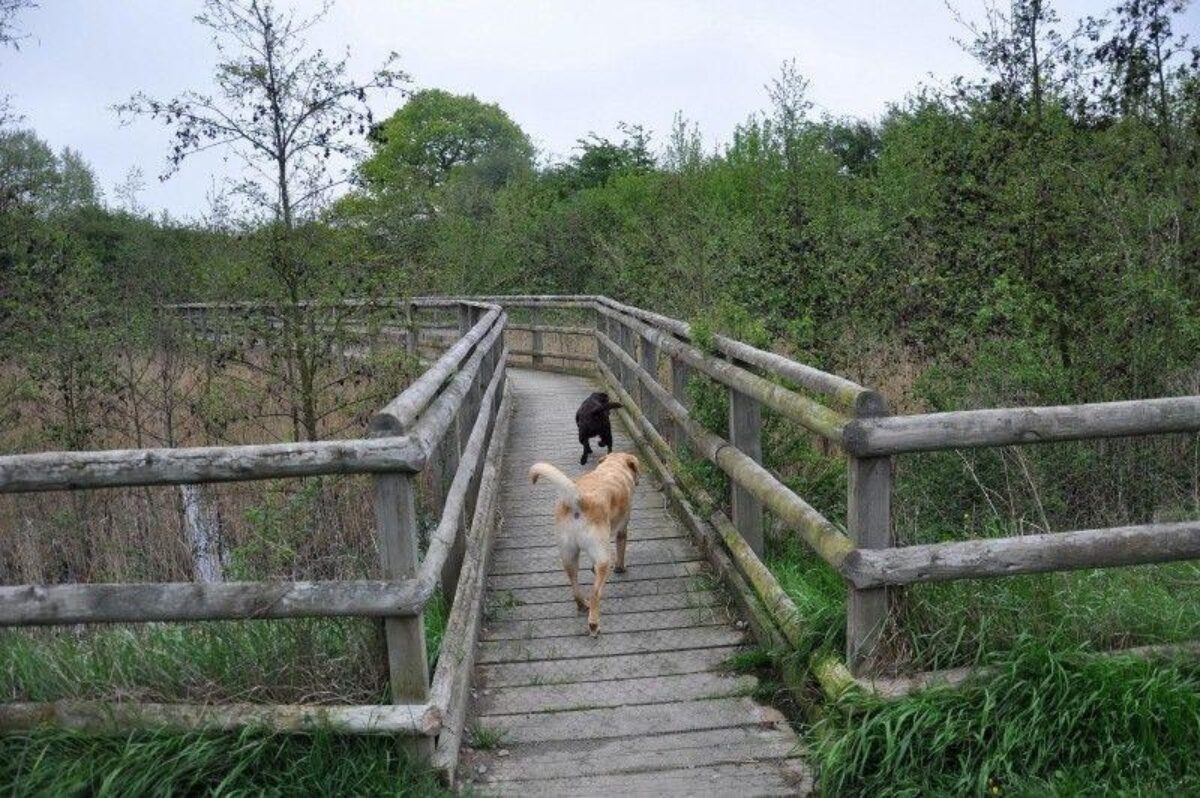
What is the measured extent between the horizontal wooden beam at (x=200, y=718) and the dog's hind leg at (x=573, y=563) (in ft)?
5.69

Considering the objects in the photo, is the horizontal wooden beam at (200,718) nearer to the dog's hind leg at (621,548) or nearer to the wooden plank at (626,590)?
the wooden plank at (626,590)

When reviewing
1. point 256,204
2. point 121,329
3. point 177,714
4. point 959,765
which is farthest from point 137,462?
point 121,329

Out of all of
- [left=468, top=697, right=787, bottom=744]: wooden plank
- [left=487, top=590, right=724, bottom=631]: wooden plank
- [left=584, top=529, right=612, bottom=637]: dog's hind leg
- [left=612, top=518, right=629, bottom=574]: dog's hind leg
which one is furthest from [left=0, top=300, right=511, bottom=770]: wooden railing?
[left=612, top=518, right=629, bottom=574]: dog's hind leg

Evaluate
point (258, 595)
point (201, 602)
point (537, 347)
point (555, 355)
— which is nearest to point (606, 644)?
point (258, 595)

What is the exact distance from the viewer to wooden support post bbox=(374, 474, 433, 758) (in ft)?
10.0

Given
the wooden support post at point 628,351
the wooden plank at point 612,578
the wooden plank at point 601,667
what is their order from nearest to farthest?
1. the wooden plank at point 601,667
2. the wooden plank at point 612,578
3. the wooden support post at point 628,351

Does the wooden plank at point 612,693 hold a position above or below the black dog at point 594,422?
below

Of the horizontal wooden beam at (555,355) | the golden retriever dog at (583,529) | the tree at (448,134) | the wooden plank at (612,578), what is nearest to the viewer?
the golden retriever dog at (583,529)

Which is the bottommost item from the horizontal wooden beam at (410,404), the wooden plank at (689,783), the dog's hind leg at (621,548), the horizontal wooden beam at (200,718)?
the wooden plank at (689,783)

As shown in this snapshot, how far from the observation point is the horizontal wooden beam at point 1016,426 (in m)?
3.02

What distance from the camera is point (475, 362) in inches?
237

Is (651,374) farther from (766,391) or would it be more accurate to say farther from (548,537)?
(766,391)

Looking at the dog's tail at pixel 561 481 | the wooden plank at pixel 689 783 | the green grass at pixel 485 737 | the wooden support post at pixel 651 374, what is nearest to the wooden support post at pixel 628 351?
the wooden support post at pixel 651 374

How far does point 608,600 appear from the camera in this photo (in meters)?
5.12
